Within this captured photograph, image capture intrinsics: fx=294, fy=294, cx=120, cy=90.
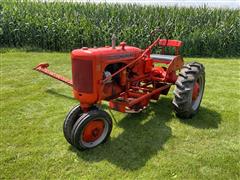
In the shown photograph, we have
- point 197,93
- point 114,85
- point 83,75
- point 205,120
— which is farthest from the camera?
point 197,93

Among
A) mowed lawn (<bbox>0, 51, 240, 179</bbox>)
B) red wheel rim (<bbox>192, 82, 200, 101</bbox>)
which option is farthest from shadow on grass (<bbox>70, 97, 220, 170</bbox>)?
red wheel rim (<bbox>192, 82, 200, 101</bbox>)

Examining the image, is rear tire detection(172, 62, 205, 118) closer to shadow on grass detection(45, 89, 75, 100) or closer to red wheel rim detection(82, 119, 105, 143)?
red wheel rim detection(82, 119, 105, 143)

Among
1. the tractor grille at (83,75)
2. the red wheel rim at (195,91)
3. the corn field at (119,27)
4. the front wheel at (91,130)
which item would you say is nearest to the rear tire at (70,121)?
the front wheel at (91,130)

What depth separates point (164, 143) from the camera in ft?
13.8

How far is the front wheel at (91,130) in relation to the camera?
3.78 meters

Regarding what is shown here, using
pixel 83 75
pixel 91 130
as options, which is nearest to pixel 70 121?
pixel 91 130

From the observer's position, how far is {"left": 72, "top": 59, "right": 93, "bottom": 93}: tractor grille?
152 inches

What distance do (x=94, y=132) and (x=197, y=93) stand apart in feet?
7.22

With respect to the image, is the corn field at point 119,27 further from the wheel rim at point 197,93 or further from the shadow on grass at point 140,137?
the shadow on grass at point 140,137

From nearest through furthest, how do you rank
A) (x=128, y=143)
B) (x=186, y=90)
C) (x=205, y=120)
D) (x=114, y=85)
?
1. (x=128, y=143)
2. (x=114, y=85)
3. (x=186, y=90)
4. (x=205, y=120)

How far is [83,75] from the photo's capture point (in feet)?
12.8

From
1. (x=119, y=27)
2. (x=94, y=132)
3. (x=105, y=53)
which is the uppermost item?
(x=105, y=53)

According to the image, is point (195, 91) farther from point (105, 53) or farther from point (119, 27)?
point (119, 27)

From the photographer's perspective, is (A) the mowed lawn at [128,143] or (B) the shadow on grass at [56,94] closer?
(A) the mowed lawn at [128,143]
